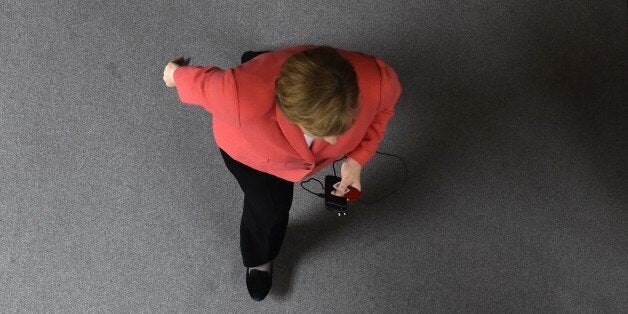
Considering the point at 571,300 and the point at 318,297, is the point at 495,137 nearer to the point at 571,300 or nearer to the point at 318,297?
the point at 571,300

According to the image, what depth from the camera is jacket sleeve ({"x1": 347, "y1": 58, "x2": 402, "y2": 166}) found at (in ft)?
3.17

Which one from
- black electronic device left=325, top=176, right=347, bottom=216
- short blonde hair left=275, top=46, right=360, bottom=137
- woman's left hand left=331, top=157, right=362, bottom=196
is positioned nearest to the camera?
short blonde hair left=275, top=46, right=360, bottom=137

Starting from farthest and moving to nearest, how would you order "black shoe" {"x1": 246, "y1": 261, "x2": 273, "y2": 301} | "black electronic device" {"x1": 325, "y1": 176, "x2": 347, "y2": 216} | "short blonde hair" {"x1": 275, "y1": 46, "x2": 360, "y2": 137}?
1. "black shoe" {"x1": 246, "y1": 261, "x2": 273, "y2": 301}
2. "black electronic device" {"x1": 325, "y1": 176, "x2": 347, "y2": 216}
3. "short blonde hair" {"x1": 275, "y1": 46, "x2": 360, "y2": 137}

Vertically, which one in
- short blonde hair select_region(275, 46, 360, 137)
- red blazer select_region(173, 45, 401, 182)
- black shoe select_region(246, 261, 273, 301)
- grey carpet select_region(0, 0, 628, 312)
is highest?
short blonde hair select_region(275, 46, 360, 137)

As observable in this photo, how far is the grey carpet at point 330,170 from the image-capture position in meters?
1.51

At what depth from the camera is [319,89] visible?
75 centimetres

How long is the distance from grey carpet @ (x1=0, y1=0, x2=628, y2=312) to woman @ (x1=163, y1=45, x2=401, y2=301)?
321mm

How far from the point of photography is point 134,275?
1.50 metres

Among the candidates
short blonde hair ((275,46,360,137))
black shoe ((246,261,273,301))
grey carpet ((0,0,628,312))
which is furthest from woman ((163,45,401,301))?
grey carpet ((0,0,628,312))

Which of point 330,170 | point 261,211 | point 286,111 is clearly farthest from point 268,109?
point 330,170

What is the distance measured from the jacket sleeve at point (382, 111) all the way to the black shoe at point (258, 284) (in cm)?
53

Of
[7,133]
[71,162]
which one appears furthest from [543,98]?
[7,133]

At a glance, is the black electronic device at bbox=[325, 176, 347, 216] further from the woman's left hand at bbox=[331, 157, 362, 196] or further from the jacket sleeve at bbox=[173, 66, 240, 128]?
the jacket sleeve at bbox=[173, 66, 240, 128]

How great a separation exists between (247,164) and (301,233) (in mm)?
483
